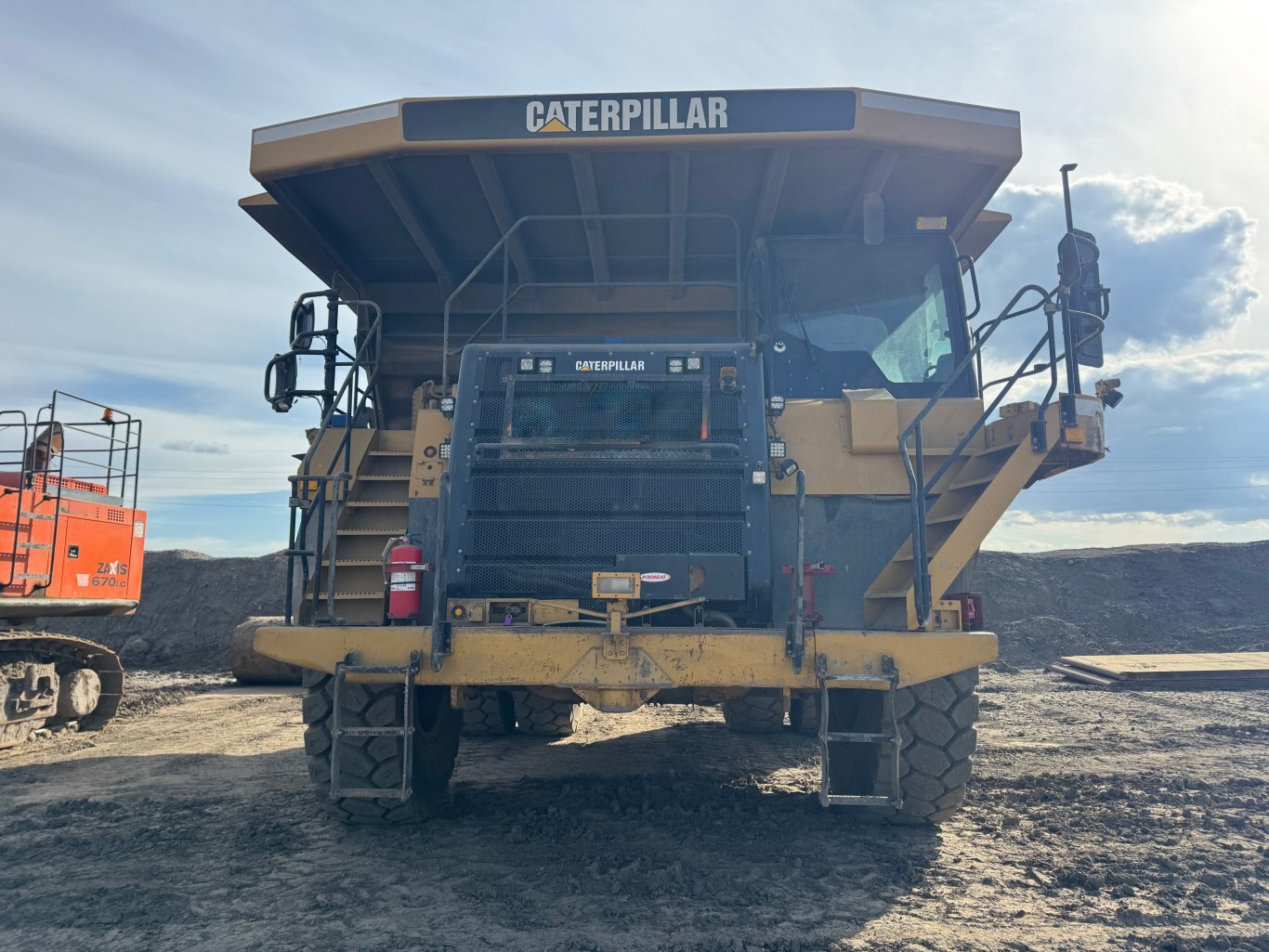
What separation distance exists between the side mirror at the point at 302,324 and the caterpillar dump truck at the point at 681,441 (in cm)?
2

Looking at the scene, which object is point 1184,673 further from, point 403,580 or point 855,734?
point 403,580

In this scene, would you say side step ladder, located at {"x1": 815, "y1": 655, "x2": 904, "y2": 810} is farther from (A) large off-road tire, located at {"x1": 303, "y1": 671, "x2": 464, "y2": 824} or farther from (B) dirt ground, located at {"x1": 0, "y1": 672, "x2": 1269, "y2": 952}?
(A) large off-road tire, located at {"x1": 303, "y1": 671, "x2": 464, "y2": 824}

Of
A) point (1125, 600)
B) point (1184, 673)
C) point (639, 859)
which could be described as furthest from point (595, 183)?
point (1125, 600)

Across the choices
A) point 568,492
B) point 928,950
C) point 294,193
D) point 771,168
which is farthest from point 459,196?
point 928,950

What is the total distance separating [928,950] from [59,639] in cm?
905

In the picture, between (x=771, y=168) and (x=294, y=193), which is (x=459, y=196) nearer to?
(x=294, y=193)

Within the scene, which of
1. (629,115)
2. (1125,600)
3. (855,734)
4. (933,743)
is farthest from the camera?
(1125,600)

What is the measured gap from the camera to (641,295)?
701 centimetres

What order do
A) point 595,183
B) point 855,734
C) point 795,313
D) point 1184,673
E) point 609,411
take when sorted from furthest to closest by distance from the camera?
point 1184,673
point 595,183
point 795,313
point 609,411
point 855,734

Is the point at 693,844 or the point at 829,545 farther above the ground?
the point at 829,545

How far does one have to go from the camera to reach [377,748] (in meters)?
4.79

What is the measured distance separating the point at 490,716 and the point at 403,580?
382 cm

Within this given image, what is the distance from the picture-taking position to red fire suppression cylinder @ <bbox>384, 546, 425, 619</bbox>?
4.88 m

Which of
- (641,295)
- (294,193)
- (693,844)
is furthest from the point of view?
(641,295)
